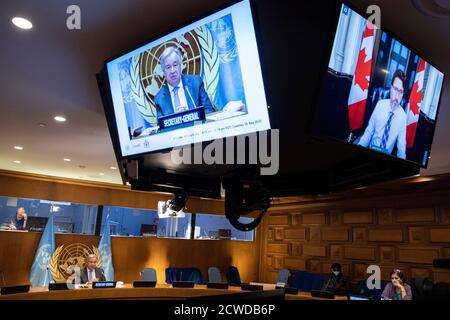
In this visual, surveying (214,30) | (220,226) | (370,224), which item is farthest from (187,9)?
(220,226)

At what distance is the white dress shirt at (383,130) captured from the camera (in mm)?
2234

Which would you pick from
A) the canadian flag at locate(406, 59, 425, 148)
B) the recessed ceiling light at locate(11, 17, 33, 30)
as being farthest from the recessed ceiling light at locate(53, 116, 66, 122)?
the canadian flag at locate(406, 59, 425, 148)

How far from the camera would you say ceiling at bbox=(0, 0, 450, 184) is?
2252 millimetres

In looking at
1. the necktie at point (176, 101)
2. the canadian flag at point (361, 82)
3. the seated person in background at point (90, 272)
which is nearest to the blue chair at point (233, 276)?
the seated person in background at point (90, 272)

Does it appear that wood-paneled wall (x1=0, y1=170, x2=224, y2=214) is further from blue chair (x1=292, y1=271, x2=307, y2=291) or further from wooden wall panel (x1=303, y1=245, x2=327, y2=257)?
blue chair (x1=292, y1=271, x2=307, y2=291)

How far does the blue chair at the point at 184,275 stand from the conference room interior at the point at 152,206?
35mm

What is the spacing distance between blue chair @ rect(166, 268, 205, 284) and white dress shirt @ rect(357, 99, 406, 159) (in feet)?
24.3

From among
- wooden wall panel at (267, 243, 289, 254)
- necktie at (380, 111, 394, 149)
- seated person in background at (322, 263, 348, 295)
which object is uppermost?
necktie at (380, 111, 394, 149)

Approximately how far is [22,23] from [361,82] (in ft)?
7.43

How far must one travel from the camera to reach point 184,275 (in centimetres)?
909

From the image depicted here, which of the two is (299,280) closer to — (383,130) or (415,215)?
(415,215)

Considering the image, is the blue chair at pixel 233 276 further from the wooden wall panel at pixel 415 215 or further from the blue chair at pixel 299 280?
the wooden wall panel at pixel 415 215

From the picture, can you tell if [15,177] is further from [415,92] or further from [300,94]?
[415,92]

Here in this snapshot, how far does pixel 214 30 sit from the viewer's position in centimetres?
202
